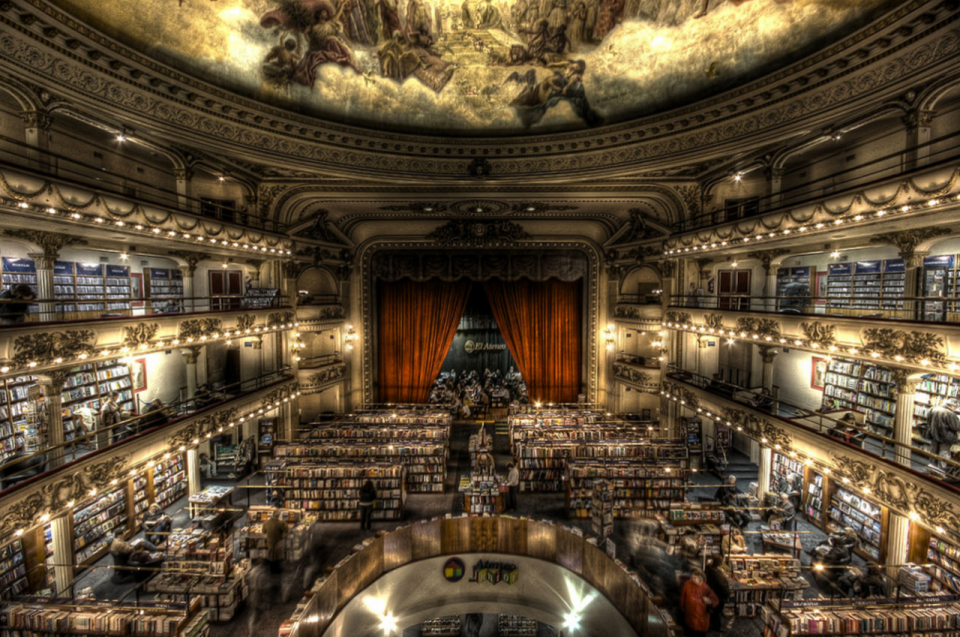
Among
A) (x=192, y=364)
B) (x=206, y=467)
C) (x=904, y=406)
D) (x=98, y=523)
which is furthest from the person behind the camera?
(x=206, y=467)

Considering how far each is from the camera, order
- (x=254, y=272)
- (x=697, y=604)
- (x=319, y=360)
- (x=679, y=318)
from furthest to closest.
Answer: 1. (x=319, y=360)
2. (x=254, y=272)
3. (x=679, y=318)
4. (x=697, y=604)

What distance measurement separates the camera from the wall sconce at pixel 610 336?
53.4 ft

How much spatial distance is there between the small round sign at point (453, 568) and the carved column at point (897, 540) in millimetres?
7869

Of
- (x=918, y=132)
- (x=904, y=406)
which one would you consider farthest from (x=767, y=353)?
(x=918, y=132)

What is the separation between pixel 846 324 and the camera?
25.1 feet

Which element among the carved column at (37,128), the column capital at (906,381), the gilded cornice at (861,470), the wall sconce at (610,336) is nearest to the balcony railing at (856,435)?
the gilded cornice at (861,470)

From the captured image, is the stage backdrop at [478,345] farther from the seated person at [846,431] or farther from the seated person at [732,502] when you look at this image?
the seated person at [846,431]

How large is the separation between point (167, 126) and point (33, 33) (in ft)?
8.00

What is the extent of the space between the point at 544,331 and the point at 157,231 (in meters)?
12.8

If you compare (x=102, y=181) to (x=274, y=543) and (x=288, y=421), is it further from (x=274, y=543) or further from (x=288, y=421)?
(x=274, y=543)

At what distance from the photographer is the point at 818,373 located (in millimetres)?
11133

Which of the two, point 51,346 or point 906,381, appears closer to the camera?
point 51,346

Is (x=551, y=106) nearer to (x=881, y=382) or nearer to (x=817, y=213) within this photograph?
(x=817, y=213)

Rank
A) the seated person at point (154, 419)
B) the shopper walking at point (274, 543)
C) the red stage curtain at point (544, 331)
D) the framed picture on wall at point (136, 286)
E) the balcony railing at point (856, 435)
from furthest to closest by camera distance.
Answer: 1. the red stage curtain at point (544, 331)
2. the framed picture on wall at point (136, 286)
3. the seated person at point (154, 419)
4. the shopper walking at point (274, 543)
5. the balcony railing at point (856, 435)
